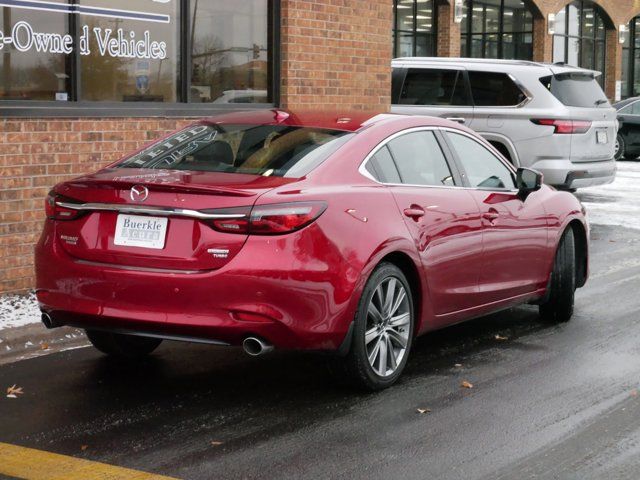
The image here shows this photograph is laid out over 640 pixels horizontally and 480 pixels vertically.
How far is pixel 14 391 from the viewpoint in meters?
6.49

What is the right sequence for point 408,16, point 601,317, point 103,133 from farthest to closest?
point 408,16 < point 103,133 < point 601,317

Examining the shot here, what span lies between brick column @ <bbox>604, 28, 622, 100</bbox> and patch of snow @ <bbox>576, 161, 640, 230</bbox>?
17295 millimetres

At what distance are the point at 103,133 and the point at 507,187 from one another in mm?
3964

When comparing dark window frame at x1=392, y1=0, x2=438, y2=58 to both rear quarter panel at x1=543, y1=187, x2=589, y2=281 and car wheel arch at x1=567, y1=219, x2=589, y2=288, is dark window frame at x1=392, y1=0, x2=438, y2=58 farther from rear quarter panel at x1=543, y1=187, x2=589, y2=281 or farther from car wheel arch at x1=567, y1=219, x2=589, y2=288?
rear quarter panel at x1=543, y1=187, x2=589, y2=281

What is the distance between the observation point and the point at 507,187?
26.1 feet

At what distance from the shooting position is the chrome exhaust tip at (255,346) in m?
5.86

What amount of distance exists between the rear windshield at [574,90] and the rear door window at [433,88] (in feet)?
4.00

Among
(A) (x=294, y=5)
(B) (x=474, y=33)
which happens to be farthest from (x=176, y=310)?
(B) (x=474, y=33)

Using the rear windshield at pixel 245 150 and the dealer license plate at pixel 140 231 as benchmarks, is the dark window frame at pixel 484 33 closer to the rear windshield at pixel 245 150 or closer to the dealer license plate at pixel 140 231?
the rear windshield at pixel 245 150

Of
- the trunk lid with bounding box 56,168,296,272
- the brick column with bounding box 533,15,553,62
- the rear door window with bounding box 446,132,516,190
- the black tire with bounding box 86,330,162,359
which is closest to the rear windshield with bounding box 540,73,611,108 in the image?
the rear door window with bounding box 446,132,516,190

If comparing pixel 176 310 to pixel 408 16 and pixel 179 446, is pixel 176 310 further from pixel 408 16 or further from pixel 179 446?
pixel 408 16

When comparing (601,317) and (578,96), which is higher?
(578,96)

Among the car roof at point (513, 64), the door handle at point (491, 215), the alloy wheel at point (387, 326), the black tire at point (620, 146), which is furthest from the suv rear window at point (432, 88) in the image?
the black tire at point (620, 146)

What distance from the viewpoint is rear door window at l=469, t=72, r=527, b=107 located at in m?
15.6
